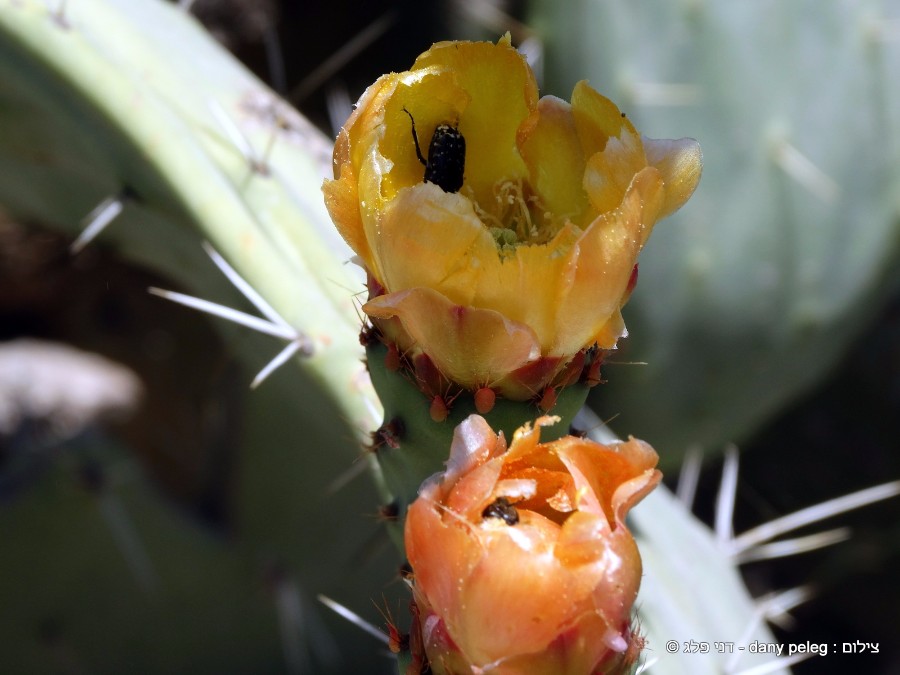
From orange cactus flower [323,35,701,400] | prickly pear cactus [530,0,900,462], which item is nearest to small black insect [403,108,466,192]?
orange cactus flower [323,35,701,400]

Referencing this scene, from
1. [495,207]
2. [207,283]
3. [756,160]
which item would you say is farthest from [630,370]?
[495,207]

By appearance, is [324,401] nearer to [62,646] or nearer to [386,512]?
[386,512]

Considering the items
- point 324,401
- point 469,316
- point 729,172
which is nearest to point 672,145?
point 469,316

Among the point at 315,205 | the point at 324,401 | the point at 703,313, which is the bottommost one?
the point at 703,313

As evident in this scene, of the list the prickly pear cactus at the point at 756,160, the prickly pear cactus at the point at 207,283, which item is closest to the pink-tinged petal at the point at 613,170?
the prickly pear cactus at the point at 207,283

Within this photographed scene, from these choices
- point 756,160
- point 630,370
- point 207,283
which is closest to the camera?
point 207,283

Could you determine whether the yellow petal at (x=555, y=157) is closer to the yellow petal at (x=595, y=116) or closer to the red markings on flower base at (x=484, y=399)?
the yellow petal at (x=595, y=116)

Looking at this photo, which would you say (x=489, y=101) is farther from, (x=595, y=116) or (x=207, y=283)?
(x=207, y=283)
